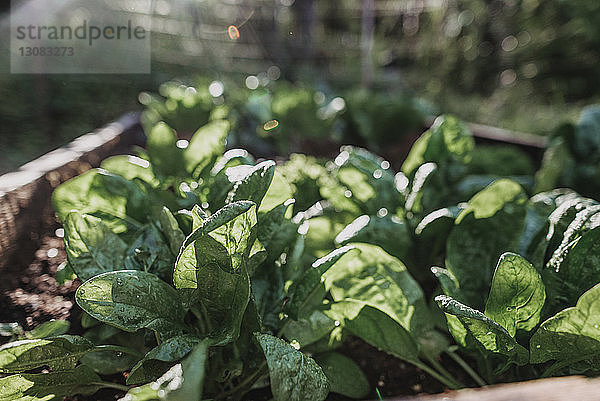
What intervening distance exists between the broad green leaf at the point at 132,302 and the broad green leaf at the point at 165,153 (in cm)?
55

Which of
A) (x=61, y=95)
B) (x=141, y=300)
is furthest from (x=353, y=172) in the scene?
(x=61, y=95)

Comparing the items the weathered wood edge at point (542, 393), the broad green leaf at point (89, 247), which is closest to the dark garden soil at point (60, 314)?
the broad green leaf at point (89, 247)

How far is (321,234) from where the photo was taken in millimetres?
1125

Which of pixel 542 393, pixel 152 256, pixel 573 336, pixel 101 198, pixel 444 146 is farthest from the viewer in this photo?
pixel 444 146

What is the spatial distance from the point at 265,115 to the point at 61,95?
2.52 m

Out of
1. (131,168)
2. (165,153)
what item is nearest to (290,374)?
(131,168)

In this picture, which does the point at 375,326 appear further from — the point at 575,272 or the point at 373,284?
the point at 575,272

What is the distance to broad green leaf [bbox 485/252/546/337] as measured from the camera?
31.4 inches

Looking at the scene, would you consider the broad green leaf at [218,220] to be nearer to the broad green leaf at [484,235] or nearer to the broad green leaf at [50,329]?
the broad green leaf at [50,329]

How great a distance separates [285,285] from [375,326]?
0.17 m

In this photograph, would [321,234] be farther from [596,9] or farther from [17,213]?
[596,9]

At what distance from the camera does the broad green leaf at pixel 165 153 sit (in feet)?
4.28

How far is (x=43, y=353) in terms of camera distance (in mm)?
723

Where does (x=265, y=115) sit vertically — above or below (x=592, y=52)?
below
